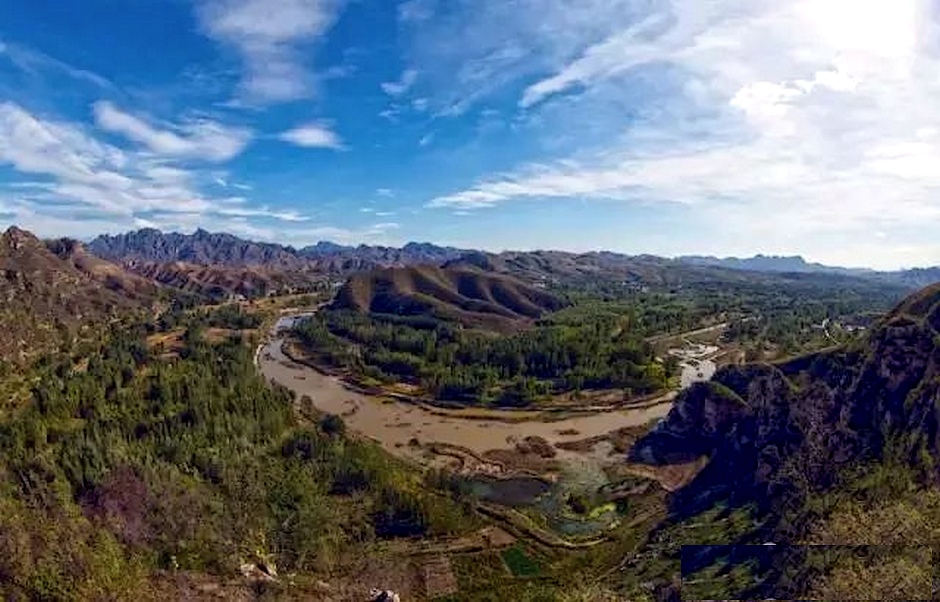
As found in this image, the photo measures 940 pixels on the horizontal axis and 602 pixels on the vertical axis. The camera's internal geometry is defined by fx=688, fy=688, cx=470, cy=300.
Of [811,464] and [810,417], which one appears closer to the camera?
[811,464]

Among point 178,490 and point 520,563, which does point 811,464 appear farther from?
point 178,490

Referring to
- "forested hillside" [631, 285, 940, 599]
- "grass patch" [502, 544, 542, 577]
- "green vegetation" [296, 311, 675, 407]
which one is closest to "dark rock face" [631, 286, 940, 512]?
"forested hillside" [631, 285, 940, 599]

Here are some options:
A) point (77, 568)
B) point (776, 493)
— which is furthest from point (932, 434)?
point (77, 568)

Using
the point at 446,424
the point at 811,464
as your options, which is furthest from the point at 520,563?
the point at 446,424

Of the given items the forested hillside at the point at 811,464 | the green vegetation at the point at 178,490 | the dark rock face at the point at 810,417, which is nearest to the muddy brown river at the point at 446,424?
the green vegetation at the point at 178,490

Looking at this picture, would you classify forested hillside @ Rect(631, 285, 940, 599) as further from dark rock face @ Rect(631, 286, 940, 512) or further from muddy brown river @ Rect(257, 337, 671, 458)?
muddy brown river @ Rect(257, 337, 671, 458)
